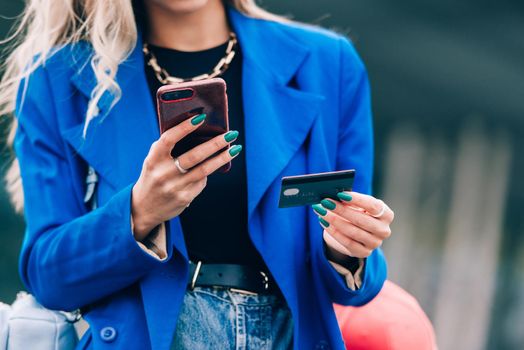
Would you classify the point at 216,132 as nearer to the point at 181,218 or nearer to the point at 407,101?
the point at 181,218

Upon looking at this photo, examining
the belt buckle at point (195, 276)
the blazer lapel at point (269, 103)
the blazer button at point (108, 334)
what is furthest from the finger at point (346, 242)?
the blazer button at point (108, 334)

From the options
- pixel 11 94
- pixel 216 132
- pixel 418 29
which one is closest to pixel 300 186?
pixel 216 132

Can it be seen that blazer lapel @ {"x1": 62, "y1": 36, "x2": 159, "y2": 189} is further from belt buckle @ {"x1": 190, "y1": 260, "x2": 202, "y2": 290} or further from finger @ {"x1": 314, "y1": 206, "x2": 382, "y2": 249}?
finger @ {"x1": 314, "y1": 206, "x2": 382, "y2": 249}

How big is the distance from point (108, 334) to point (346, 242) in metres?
0.57

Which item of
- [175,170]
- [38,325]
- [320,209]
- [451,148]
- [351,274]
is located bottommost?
[451,148]

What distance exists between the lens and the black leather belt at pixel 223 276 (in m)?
1.92

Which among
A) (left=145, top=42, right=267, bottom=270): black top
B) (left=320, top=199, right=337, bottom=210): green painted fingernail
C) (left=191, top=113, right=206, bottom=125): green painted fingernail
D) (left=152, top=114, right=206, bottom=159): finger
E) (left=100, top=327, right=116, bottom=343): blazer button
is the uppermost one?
(left=191, top=113, right=206, bottom=125): green painted fingernail

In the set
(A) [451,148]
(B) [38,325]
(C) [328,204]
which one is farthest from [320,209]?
(A) [451,148]

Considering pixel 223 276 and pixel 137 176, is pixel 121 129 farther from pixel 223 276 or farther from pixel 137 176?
pixel 223 276

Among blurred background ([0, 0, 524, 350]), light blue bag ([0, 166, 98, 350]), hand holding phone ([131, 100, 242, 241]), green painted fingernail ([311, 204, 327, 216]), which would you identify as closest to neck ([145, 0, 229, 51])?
light blue bag ([0, 166, 98, 350])

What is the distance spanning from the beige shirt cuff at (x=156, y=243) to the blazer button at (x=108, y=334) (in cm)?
20

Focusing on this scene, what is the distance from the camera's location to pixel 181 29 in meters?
2.22

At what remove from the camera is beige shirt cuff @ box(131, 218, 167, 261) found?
187 centimetres

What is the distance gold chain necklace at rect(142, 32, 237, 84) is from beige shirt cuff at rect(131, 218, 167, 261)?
1.41 feet
